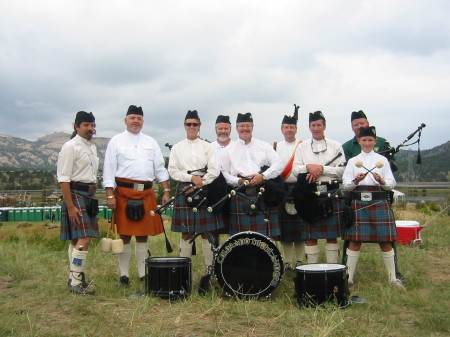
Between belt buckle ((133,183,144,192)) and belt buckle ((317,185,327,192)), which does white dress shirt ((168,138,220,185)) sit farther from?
belt buckle ((317,185,327,192))

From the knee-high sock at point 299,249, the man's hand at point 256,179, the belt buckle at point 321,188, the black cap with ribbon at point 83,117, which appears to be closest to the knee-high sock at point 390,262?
the belt buckle at point 321,188

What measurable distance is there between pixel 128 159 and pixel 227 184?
3.55ft

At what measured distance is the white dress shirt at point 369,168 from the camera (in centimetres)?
504

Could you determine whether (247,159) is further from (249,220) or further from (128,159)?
(128,159)

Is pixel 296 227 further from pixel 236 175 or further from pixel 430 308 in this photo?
pixel 430 308

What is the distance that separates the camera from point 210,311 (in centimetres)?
410

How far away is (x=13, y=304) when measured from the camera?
4.59 metres

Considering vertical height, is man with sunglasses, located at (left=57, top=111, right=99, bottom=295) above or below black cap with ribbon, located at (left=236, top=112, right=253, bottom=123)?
below

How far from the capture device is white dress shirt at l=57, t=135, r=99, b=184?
4.87 metres

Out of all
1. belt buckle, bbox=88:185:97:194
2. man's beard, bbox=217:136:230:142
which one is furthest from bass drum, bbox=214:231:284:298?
man's beard, bbox=217:136:230:142

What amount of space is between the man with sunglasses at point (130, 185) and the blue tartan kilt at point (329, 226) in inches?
64.5

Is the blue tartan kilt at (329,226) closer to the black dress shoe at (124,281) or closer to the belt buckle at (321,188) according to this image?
the belt buckle at (321,188)

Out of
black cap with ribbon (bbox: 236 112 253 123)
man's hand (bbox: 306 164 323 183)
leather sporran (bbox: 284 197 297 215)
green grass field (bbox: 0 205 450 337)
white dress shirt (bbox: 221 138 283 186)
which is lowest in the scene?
green grass field (bbox: 0 205 450 337)

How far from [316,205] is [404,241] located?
3433mm
